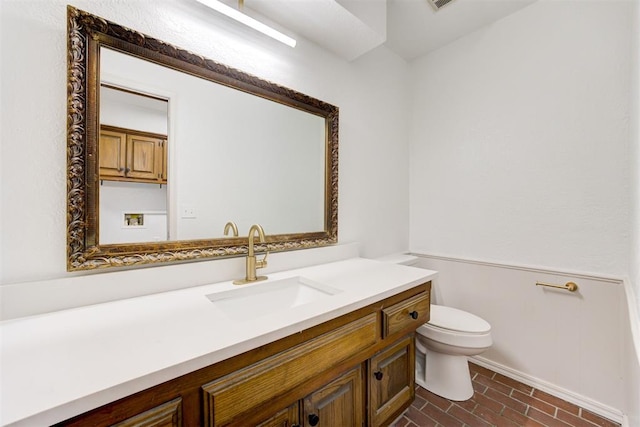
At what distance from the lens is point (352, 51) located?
1715 mm

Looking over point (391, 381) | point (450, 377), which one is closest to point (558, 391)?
point (450, 377)

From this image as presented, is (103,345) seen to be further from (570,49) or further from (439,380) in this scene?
(570,49)

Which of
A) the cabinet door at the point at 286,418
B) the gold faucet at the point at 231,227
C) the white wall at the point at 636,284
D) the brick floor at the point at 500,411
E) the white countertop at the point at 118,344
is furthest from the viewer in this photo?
the brick floor at the point at 500,411

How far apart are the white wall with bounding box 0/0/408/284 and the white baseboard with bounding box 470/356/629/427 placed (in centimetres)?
136

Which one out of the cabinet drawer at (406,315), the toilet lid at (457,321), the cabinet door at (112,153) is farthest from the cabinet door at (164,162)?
the toilet lid at (457,321)

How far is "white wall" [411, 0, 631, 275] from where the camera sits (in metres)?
1.50

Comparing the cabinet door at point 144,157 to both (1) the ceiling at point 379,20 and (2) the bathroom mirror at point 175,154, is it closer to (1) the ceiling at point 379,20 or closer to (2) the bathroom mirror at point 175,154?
(2) the bathroom mirror at point 175,154

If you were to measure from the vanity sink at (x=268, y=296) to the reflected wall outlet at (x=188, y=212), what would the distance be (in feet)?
1.23

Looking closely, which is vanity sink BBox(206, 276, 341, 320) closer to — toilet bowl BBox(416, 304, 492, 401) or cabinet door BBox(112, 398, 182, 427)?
cabinet door BBox(112, 398, 182, 427)

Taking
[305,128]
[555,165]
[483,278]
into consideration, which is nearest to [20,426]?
[305,128]

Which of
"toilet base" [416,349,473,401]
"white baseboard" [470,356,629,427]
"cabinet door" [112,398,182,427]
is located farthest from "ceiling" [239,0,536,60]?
"white baseboard" [470,356,629,427]

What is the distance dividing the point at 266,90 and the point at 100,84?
72cm

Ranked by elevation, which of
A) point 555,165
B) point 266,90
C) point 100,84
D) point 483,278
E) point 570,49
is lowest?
point 483,278

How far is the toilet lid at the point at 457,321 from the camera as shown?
1.57 metres
